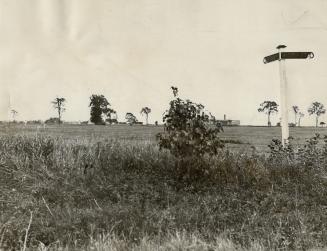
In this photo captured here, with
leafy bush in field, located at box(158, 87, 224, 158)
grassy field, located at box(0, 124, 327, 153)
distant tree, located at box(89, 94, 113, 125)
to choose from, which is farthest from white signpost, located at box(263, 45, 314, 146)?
distant tree, located at box(89, 94, 113, 125)

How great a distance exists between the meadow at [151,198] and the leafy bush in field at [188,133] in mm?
289

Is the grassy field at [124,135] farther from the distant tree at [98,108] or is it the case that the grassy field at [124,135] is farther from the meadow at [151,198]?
the distant tree at [98,108]

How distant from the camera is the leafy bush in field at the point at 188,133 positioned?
11.3 metres

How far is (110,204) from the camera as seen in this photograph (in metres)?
9.50

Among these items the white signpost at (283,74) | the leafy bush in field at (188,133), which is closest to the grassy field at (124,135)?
the white signpost at (283,74)

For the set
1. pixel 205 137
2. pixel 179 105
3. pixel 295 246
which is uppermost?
pixel 179 105

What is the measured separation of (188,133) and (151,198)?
2034mm

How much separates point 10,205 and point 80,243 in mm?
2703

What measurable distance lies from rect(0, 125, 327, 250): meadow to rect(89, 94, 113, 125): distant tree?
72.8 metres

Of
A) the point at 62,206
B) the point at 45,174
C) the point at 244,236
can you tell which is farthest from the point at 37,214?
the point at 244,236

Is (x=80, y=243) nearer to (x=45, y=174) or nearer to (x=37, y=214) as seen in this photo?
(x=37, y=214)

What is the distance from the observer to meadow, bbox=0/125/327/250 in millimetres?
7234

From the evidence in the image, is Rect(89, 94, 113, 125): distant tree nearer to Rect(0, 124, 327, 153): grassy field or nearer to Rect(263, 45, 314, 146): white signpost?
Rect(0, 124, 327, 153): grassy field

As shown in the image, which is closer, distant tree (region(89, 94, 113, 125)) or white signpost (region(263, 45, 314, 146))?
white signpost (region(263, 45, 314, 146))
